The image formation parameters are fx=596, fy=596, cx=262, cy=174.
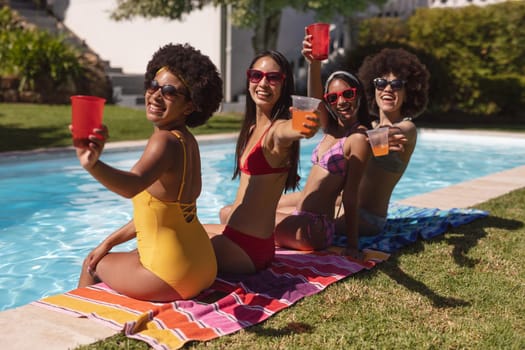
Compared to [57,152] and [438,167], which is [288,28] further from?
[57,152]

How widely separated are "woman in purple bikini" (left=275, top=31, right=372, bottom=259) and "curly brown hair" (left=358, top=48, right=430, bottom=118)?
0.54 m

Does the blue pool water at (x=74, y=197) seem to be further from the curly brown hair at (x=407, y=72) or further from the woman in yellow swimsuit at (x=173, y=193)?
the curly brown hair at (x=407, y=72)

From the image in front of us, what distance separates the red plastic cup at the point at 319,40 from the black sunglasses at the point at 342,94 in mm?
799

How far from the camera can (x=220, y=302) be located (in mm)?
3719

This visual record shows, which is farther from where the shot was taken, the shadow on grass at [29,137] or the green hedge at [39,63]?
the green hedge at [39,63]

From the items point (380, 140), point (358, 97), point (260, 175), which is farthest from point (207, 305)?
point (358, 97)

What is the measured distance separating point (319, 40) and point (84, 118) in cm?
196

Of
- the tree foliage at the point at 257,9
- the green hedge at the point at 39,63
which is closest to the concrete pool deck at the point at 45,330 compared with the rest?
the tree foliage at the point at 257,9

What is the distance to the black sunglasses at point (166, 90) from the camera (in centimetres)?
343

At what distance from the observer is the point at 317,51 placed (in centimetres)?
407

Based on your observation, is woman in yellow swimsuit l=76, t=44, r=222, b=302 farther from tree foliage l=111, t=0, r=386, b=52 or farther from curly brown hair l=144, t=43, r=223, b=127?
tree foliage l=111, t=0, r=386, b=52

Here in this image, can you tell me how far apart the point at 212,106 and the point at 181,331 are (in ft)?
4.47

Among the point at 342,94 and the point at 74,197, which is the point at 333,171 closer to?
the point at 342,94

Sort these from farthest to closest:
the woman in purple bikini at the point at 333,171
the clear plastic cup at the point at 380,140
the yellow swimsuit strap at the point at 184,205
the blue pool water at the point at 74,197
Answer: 1. the blue pool water at the point at 74,197
2. the woman in purple bikini at the point at 333,171
3. the clear plastic cup at the point at 380,140
4. the yellow swimsuit strap at the point at 184,205
